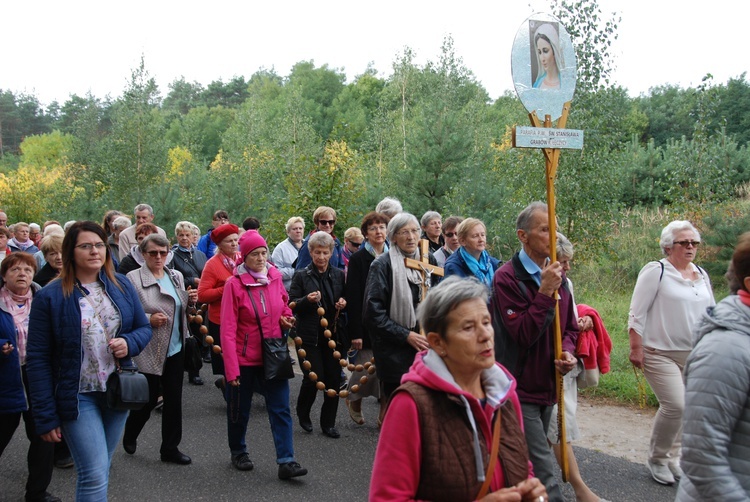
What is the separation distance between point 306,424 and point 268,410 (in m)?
1.37

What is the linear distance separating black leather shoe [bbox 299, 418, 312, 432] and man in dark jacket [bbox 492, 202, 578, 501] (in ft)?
10.5

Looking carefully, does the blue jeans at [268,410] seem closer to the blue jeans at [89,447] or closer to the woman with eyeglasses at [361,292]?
the woman with eyeglasses at [361,292]

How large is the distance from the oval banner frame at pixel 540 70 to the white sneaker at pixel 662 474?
2846mm

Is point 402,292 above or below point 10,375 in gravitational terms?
above

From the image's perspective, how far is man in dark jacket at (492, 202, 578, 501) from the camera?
3.92 m

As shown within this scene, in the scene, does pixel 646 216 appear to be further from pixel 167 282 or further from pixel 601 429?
pixel 167 282

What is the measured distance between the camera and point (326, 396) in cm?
681

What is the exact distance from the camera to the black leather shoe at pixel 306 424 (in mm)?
6906

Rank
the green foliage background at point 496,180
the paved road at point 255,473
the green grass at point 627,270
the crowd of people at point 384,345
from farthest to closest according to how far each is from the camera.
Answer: the green foliage background at point 496,180 → the green grass at point 627,270 → the paved road at point 255,473 → the crowd of people at point 384,345

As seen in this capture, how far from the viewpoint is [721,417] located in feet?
8.13

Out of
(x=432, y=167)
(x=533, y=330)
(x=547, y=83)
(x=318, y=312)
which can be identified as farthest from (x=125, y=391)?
(x=432, y=167)

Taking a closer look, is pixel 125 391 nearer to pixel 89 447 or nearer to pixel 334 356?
pixel 89 447

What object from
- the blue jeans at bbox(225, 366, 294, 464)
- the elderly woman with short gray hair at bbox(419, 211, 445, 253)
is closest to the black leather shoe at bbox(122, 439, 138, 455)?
the blue jeans at bbox(225, 366, 294, 464)

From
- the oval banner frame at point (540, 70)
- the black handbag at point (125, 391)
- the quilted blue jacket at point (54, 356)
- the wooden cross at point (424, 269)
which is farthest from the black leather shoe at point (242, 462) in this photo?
the oval banner frame at point (540, 70)
